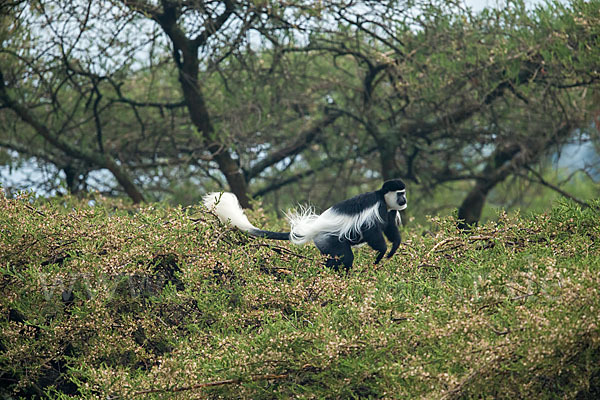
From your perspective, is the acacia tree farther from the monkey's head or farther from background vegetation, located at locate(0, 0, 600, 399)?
the monkey's head

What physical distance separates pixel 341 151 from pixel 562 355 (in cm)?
548

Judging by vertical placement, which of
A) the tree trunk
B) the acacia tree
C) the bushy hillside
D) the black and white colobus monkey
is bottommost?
the bushy hillside

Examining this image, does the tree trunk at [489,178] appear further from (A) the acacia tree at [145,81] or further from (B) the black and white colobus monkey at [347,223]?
(B) the black and white colobus monkey at [347,223]

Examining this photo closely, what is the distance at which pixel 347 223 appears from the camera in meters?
3.42

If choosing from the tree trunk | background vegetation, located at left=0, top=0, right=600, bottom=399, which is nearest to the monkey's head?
background vegetation, located at left=0, top=0, right=600, bottom=399

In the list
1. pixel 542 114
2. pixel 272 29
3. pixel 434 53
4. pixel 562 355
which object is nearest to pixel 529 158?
pixel 542 114

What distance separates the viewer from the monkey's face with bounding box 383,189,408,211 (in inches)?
137

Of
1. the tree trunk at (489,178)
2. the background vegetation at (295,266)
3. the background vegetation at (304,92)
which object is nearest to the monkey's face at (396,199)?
the background vegetation at (295,266)

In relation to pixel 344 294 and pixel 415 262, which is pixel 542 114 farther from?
pixel 344 294

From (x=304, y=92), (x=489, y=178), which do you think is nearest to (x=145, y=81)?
(x=304, y=92)

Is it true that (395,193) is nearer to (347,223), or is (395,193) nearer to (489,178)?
(347,223)

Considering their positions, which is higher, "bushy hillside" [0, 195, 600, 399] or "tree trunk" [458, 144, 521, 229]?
"tree trunk" [458, 144, 521, 229]

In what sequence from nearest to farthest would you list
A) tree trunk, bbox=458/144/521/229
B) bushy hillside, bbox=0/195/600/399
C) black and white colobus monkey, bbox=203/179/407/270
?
1. bushy hillside, bbox=0/195/600/399
2. black and white colobus monkey, bbox=203/179/407/270
3. tree trunk, bbox=458/144/521/229

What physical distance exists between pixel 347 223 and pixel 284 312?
0.60 m
